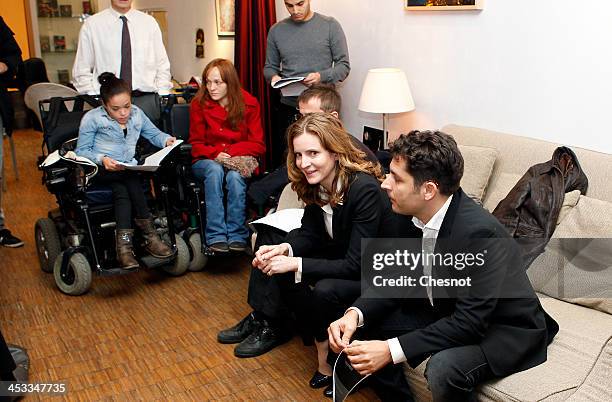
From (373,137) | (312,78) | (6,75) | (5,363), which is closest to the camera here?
(5,363)

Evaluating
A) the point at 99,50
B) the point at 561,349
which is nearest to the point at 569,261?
the point at 561,349

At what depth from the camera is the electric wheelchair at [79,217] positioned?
332 cm

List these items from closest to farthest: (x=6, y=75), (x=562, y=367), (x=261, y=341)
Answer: (x=562, y=367) → (x=261, y=341) → (x=6, y=75)

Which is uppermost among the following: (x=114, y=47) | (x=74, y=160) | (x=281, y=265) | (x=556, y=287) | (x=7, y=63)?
(x=114, y=47)

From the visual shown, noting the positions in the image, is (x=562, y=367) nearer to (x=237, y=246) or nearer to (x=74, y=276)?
(x=237, y=246)

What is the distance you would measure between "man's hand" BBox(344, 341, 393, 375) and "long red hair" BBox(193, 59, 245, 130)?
7.00 ft

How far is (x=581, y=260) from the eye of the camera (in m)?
2.47

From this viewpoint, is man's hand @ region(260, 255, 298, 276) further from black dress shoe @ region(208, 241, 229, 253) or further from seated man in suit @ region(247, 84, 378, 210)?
black dress shoe @ region(208, 241, 229, 253)

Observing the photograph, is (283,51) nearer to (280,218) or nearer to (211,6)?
(280,218)

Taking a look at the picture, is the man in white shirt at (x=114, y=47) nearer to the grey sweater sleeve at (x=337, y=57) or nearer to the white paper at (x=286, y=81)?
the white paper at (x=286, y=81)

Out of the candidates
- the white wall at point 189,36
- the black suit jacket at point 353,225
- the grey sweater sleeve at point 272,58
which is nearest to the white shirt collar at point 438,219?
the black suit jacket at point 353,225

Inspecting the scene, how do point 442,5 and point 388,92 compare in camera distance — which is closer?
point 442,5

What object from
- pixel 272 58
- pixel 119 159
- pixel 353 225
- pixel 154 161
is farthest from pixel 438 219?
pixel 272 58

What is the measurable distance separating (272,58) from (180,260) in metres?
1.58
